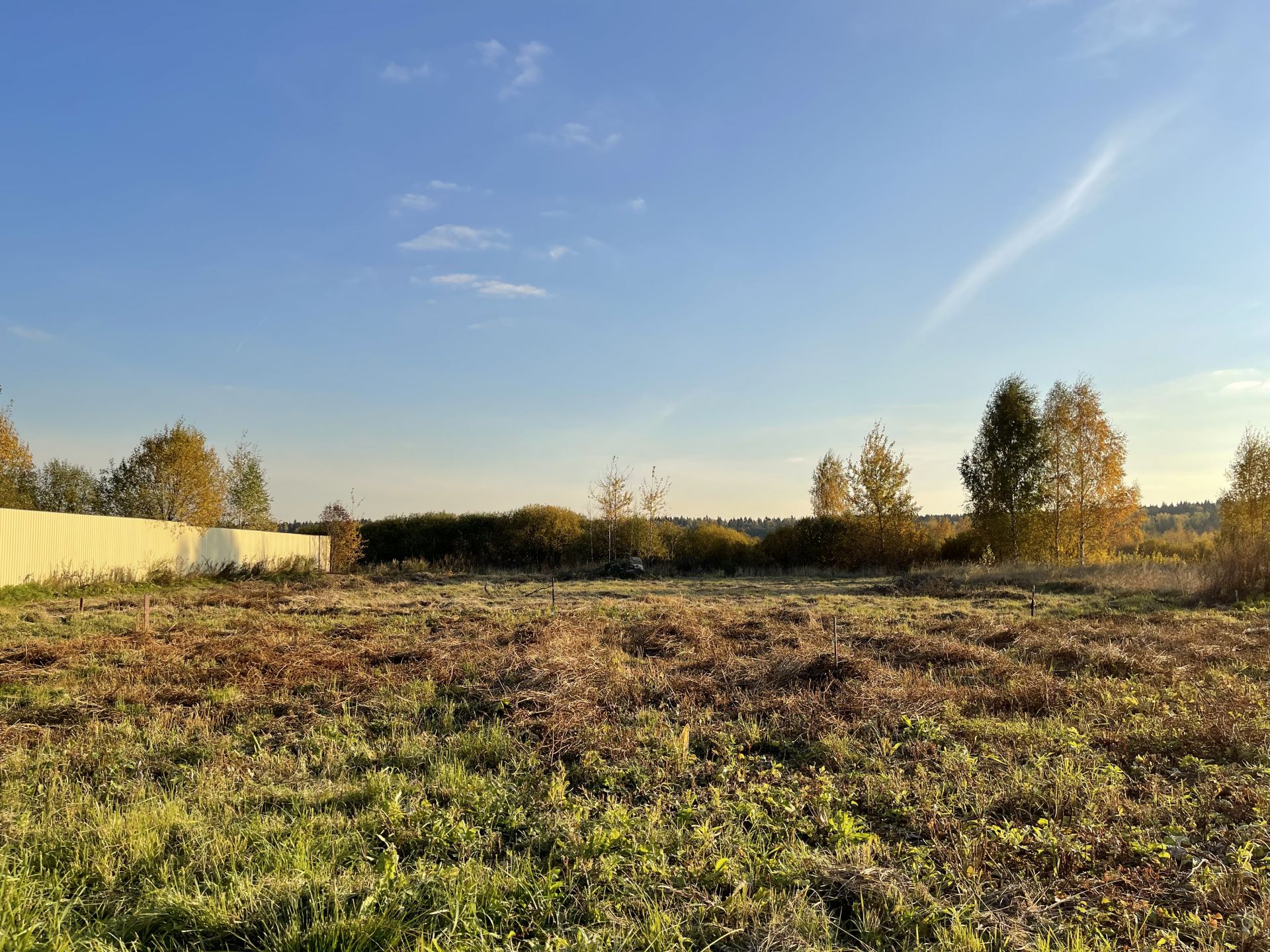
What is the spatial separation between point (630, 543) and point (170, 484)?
820 inches

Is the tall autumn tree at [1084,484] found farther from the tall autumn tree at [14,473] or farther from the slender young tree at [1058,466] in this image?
the tall autumn tree at [14,473]

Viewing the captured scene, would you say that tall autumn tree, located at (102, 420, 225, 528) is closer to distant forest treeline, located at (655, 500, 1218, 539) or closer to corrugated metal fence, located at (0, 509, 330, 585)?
corrugated metal fence, located at (0, 509, 330, 585)

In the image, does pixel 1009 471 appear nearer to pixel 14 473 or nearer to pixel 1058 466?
pixel 1058 466

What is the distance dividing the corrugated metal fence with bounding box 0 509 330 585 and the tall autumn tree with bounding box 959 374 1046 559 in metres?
30.1

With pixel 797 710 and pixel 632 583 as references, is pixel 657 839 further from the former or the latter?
pixel 632 583

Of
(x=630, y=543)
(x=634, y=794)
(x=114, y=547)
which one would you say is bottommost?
(x=634, y=794)

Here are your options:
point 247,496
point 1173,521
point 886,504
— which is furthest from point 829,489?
point 1173,521

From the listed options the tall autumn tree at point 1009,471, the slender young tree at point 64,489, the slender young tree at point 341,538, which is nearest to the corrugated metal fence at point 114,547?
the slender young tree at point 341,538

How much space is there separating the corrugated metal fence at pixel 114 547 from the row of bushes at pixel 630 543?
27.1 ft

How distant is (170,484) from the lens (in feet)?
90.1

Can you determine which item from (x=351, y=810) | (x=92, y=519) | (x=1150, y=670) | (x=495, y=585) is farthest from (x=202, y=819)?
(x=92, y=519)

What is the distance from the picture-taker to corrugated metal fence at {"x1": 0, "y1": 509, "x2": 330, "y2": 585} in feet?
54.0

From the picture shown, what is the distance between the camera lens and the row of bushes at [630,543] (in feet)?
106

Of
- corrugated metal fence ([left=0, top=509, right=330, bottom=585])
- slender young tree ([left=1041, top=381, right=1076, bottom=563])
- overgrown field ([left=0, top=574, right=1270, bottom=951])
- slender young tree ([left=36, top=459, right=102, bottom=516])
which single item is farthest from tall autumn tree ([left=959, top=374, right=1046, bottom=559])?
slender young tree ([left=36, top=459, right=102, bottom=516])
